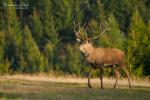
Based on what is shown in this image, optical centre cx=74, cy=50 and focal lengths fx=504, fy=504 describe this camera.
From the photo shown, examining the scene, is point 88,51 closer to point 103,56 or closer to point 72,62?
point 103,56

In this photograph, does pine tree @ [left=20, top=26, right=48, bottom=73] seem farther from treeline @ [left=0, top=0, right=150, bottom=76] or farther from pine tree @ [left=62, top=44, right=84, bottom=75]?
pine tree @ [left=62, top=44, right=84, bottom=75]

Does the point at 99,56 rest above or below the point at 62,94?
above

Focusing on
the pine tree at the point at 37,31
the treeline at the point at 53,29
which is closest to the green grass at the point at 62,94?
the treeline at the point at 53,29

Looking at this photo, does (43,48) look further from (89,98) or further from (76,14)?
(89,98)

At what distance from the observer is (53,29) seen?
9681cm

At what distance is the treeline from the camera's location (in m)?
84.8

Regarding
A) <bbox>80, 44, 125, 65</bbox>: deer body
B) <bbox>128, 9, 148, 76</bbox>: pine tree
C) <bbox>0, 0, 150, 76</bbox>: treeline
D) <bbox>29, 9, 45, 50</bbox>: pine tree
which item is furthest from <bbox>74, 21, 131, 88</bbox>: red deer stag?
<bbox>29, 9, 45, 50</bbox>: pine tree

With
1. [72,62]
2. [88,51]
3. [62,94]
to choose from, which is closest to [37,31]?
[72,62]

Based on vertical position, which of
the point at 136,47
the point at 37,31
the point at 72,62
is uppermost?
the point at 37,31

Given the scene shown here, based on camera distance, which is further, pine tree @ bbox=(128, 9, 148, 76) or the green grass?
pine tree @ bbox=(128, 9, 148, 76)

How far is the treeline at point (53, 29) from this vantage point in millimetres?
84812

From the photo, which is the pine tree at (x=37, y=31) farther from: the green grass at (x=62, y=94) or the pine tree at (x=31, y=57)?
the green grass at (x=62, y=94)

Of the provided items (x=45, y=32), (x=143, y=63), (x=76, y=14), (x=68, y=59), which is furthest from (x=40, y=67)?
(x=143, y=63)

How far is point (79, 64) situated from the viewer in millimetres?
82125
